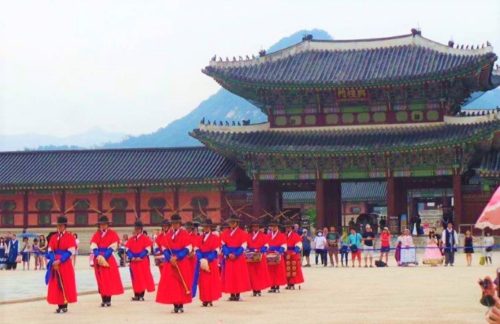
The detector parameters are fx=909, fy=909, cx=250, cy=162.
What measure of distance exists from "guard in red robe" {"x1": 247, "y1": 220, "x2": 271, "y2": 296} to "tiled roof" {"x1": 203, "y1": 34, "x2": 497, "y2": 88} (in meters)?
23.6

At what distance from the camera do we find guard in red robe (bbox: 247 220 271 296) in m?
21.2

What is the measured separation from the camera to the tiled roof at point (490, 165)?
4194 centimetres

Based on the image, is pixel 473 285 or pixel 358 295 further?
pixel 473 285

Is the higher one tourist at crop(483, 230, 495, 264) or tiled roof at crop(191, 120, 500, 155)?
tiled roof at crop(191, 120, 500, 155)

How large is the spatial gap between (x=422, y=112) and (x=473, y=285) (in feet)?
77.8

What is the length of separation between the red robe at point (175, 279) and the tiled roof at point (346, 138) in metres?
26.1

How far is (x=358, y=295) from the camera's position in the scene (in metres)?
20.0

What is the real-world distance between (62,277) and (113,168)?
3121 centimetres

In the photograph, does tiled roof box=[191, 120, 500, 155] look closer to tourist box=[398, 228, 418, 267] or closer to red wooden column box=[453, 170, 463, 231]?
red wooden column box=[453, 170, 463, 231]

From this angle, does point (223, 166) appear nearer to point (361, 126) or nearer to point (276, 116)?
point (276, 116)

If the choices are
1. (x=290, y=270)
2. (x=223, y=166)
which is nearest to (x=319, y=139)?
(x=223, y=166)

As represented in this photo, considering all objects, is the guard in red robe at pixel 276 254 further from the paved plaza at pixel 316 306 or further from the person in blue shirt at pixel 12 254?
the person in blue shirt at pixel 12 254

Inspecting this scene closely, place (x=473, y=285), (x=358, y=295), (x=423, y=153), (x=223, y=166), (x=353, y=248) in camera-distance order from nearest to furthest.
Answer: (x=358, y=295)
(x=473, y=285)
(x=353, y=248)
(x=423, y=153)
(x=223, y=166)

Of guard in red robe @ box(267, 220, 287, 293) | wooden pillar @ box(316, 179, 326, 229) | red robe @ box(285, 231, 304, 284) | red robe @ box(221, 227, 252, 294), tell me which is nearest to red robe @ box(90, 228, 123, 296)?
red robe @ box(221, 227, 252, 294)
